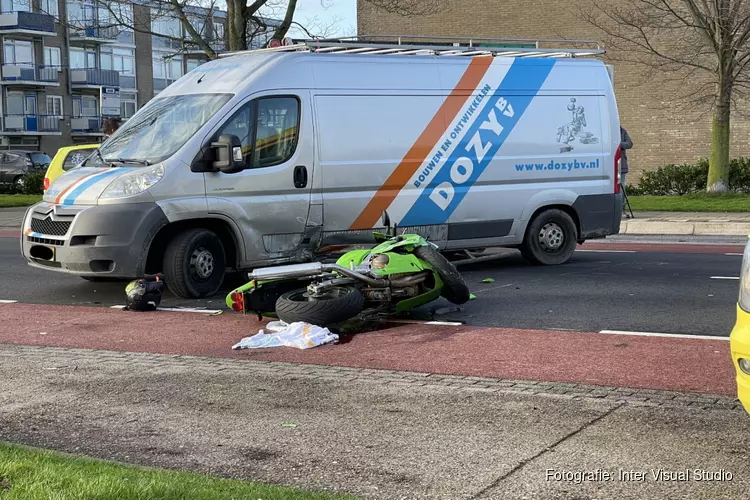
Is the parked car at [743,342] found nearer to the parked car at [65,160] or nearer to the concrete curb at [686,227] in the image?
the concrete curb at [686,227]

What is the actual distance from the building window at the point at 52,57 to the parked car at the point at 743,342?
6935 centimetres

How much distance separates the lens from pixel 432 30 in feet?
125

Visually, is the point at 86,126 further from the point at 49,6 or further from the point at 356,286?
the point at 356,286

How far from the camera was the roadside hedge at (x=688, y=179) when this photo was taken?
89.0 ft

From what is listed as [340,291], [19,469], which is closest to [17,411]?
[19,469]

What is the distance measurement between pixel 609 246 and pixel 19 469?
13.1m

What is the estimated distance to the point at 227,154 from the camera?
10.5 m

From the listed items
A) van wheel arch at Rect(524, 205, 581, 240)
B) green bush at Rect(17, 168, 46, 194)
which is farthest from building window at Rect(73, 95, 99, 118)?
van wheel arch at Rect(524, 205, 581, 240)

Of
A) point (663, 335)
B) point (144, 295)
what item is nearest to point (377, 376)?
point (663, 335)

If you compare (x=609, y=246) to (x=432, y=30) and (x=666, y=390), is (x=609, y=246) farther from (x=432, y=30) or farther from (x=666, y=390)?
(x=432, y=30)

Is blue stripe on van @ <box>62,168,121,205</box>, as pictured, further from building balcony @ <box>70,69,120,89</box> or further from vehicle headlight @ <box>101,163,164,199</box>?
building balcony @ <box>70,69,120,89</box>

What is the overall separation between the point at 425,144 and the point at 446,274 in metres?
3.24

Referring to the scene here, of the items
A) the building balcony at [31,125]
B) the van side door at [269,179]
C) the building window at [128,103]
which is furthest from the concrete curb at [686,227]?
the building window at [128,103]

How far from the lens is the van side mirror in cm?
1043
